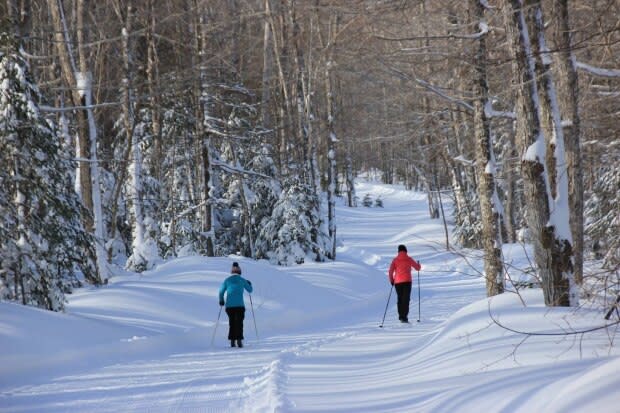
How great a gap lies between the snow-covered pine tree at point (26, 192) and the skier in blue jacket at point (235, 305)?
10.9 feet

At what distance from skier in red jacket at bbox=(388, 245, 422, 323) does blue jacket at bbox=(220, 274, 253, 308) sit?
151 inches

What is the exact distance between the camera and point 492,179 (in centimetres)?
1305

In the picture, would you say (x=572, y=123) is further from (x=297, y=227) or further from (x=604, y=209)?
(x=297, y=227)

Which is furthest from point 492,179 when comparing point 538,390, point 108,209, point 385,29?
point 108,209

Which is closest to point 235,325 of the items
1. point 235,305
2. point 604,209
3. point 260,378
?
point 235,305

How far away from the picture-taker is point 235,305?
1311 centimetres

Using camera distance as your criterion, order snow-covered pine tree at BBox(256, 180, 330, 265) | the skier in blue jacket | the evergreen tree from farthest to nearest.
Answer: snow-covered pine tree at BBox(256, 180, 330, 265), the evergreen tree, the skier in blue jacket

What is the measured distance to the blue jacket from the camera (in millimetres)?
13164

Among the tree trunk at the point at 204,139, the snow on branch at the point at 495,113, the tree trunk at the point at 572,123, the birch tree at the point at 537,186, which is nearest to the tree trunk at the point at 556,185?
the birch tree at the point at 537,186

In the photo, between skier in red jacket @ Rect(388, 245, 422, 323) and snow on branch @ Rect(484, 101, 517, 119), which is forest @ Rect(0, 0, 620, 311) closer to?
snow on branch @ Rect(484, 101, 517, 119)

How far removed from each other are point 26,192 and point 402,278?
8.53 m

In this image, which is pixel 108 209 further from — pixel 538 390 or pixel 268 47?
pixel 538 390

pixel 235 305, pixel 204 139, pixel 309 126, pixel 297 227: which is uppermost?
pixel 309 126

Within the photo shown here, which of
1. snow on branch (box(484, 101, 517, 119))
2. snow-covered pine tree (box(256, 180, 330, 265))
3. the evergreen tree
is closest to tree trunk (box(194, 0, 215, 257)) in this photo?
snow-covered pine tree (box(256, 180, 330, 265))
